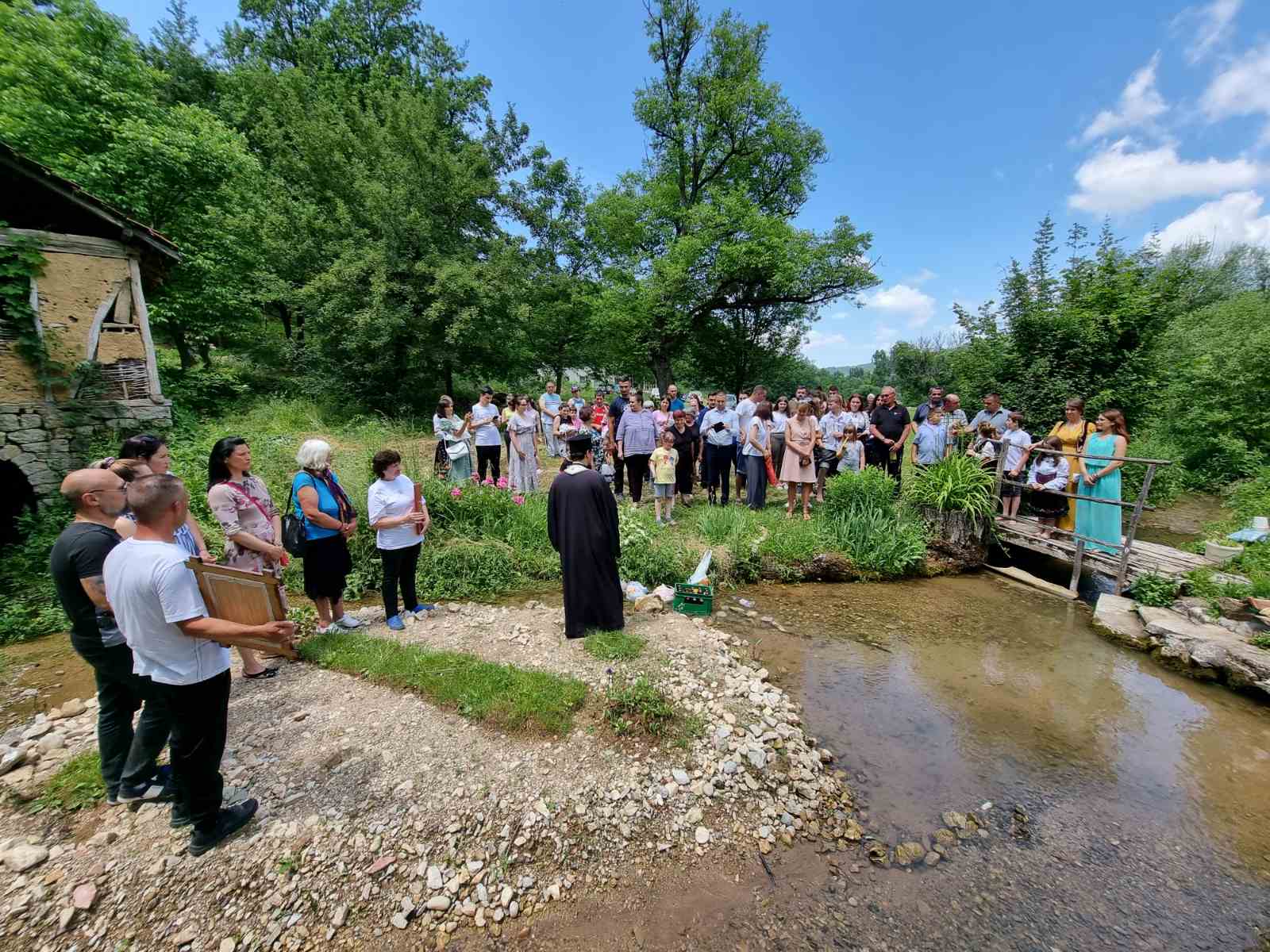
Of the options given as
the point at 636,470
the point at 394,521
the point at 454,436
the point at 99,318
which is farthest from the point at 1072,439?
the point at 99,318

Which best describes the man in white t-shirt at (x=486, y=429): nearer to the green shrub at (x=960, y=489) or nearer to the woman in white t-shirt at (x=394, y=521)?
the woman in white t-shirt at (x=394, y=521)

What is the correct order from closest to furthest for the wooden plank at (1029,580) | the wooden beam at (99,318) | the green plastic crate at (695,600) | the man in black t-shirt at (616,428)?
the green plastic crate at (695,600) < the wooden plank at (1029,580) < the wooden beam at (99,318) < the man in black t-shirt at (616,428)

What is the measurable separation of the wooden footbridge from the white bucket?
0.22 feet

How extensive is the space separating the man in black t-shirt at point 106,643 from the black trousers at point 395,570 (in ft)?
6.66

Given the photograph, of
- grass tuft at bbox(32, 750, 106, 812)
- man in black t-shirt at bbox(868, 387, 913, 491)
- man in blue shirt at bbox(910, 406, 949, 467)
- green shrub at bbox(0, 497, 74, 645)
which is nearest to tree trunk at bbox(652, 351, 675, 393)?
man in black t-shirt at bbox(868, 387, 913, 491)

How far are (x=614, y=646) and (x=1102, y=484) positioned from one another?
6.88 m

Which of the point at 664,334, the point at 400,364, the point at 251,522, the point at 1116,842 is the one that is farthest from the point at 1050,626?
the point at 400,364

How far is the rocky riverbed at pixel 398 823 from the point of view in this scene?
243 cm

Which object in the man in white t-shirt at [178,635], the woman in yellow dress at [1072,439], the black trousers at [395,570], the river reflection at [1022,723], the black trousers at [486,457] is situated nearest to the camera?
the man in white t-shirt at [178,635]

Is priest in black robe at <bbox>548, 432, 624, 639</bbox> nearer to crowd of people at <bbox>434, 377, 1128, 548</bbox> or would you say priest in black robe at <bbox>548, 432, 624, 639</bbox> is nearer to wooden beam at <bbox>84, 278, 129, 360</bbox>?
crowd of people at <bbox>434, 377, 1128, 548</bbox>

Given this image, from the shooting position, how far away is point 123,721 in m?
2.96

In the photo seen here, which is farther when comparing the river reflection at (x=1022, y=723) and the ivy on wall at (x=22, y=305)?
the ivy on wall at (x=22, y=305)

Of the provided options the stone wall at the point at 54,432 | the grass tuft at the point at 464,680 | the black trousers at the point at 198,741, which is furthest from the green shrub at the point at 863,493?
the stone wall at the point at 54,432

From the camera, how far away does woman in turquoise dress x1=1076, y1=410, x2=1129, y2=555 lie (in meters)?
6.39
